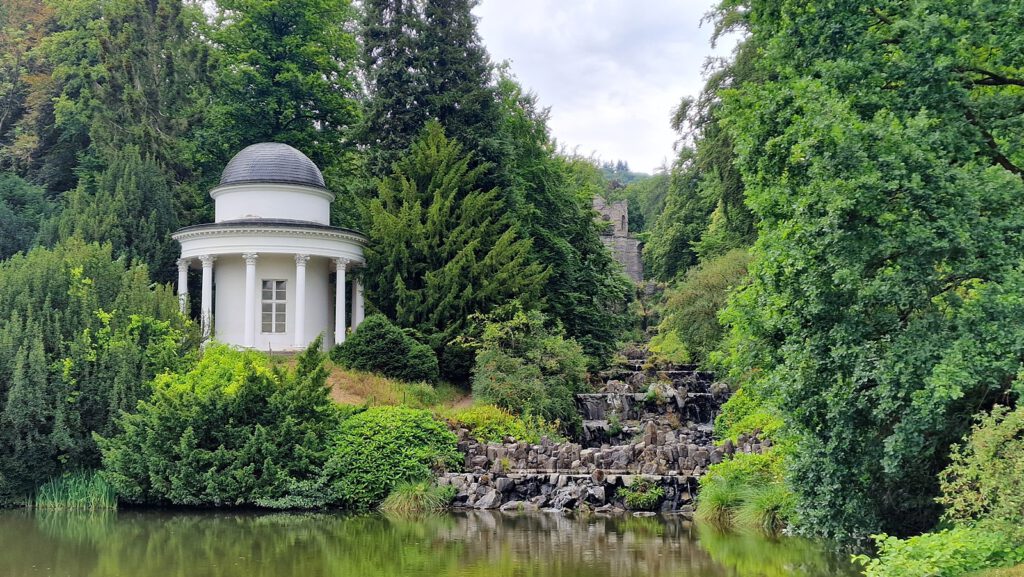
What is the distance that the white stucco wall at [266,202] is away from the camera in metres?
28.6

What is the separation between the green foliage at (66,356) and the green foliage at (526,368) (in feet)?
25.9

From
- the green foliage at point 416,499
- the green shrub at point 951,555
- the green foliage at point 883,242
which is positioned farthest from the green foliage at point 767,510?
the green foliage at point 416,499

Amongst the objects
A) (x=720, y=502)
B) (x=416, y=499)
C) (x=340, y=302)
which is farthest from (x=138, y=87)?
(x=720, y=502)

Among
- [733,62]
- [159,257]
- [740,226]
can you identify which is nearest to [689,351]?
[740,226]

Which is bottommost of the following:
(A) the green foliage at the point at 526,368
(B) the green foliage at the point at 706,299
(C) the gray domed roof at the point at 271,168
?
(A) the green foliage at the point at 526,368

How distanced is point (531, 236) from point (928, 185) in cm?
2208

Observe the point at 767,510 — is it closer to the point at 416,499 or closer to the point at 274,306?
the point at 416,499

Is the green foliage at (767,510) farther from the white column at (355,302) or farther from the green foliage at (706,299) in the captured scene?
the white column at (355,302)

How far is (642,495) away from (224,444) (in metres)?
8.35

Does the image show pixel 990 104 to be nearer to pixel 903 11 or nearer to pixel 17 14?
pixel 903 11

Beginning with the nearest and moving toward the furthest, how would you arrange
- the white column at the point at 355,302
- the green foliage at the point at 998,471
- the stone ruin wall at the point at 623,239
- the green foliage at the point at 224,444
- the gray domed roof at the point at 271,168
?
the green foliage at the point at 998,471 → the green foliage at the point at 224,444 → the gray domed roof at the point at 271,168 → the white column at the point at 355,302 → the stone ruin wall at the point at 623,239

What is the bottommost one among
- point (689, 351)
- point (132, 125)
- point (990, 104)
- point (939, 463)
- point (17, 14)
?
point (939, 463)

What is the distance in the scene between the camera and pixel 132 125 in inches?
1242

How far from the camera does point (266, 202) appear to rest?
2866cm
